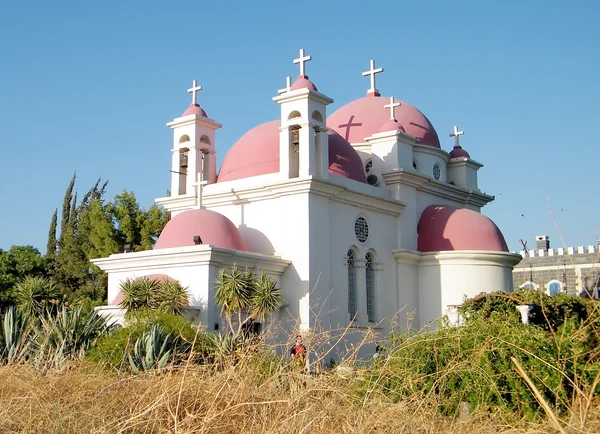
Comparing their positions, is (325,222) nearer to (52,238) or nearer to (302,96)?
(302,96)

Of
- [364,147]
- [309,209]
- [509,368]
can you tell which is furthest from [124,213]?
[509,368]

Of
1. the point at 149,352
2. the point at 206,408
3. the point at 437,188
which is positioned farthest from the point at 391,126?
the point at 206,408

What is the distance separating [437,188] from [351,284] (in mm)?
6051

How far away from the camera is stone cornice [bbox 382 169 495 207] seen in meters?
24.7

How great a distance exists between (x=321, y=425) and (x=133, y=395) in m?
1.73

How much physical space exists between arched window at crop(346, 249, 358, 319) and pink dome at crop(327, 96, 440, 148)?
5350mm

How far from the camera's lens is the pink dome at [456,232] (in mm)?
24562

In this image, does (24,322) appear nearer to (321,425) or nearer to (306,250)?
(321,425)

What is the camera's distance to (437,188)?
1057 inches

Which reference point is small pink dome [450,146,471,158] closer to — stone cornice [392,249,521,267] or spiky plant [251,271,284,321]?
stone cornice [392,249,521,267]

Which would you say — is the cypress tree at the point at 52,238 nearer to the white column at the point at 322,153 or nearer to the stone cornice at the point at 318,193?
the stone cornice at the point at 318,193

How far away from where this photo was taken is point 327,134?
22.2 meters

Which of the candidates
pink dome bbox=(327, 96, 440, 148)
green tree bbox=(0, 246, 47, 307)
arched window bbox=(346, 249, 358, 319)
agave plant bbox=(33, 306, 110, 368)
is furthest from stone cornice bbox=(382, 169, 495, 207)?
green tree bbox=(0, 246, 47, 307)

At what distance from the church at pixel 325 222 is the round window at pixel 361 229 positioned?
0.11 ft
